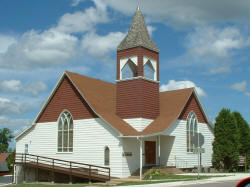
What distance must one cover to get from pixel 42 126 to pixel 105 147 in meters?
7.43

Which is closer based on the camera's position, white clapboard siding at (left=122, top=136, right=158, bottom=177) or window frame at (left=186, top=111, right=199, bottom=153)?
white clapboard siding at (left=122, top=136, right=158, bottom=177)

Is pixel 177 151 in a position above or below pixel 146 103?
below

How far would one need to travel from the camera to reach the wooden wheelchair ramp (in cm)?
2369

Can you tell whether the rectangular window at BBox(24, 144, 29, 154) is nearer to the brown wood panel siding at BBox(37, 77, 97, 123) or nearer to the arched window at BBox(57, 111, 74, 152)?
the brown wood panel siding at BBox(37, 77, 97, 123)

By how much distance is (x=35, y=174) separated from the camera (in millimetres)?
30125

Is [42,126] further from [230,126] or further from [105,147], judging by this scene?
[230,126]

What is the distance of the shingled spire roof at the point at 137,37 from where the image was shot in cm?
2722

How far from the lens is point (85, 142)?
86.6 ft

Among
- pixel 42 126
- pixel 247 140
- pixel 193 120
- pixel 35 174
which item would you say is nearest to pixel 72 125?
pixel 42 126

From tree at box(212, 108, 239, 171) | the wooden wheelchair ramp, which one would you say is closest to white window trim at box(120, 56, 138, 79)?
the wooden wheelchair ramp

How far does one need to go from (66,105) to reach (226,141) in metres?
13.3

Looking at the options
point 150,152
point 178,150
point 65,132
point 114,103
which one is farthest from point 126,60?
point 178,150

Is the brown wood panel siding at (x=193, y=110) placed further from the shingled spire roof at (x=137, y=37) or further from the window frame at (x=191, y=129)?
the shingled spire roof at (x=137, y=37)

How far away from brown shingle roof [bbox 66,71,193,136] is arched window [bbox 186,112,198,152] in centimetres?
197
